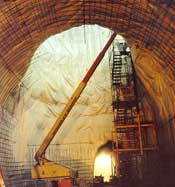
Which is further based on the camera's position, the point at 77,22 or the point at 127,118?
the point at 127,118

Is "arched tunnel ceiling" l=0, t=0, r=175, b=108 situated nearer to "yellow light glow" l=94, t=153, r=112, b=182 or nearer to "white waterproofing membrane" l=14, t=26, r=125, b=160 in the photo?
"white waterproofing membrane" l=14, t=26, r=125, b=160

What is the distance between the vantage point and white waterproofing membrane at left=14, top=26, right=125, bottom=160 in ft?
66.2

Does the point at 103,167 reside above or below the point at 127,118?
below

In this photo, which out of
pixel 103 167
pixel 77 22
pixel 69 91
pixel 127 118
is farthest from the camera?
pixel 103 167

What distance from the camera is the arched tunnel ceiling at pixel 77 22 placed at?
916 centimetres

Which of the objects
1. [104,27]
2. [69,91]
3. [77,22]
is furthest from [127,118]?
[77,22]

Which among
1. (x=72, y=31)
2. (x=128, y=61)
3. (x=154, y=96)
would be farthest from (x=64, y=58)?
(x=154, y=96)

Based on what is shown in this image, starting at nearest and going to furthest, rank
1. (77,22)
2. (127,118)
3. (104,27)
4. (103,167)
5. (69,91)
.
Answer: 1. (77,22)
2. (104,27)
3. (127,118)
4. (69,91)
5. (103,167)

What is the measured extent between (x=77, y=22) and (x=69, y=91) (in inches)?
381

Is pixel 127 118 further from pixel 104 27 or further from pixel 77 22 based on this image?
pixel 77 22

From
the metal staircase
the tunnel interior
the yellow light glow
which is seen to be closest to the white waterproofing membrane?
the metal staircase

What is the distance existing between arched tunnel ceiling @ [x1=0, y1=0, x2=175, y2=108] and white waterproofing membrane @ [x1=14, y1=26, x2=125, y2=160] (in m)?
7.80

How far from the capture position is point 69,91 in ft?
69.1

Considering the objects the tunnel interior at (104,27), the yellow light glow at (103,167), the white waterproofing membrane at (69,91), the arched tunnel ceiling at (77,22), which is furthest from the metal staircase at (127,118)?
the arched tunnel ceiling at (77,22)
